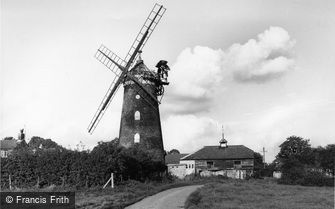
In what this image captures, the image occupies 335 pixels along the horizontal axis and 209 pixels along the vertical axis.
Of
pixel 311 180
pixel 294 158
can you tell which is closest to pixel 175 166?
pixel 294 158

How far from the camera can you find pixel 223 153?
63.7 m

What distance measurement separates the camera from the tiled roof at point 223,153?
62344 millimetres

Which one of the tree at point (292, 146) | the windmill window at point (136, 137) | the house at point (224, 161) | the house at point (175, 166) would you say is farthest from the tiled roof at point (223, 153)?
the tree at point (292, 146)

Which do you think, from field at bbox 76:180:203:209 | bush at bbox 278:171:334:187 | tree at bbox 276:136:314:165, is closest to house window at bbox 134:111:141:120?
field at bbox 76:180:203:209

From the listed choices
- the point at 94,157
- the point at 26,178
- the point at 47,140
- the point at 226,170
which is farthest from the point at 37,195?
the point at 47,140

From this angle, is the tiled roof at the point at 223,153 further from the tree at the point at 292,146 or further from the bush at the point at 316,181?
the tree at the point at 292,146

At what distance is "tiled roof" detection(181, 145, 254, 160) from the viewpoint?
205ft

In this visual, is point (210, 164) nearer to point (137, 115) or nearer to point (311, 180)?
point (311, 180)

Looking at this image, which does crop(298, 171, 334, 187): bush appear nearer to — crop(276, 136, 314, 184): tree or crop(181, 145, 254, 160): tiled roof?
crop(276, 136, 314, 184): tree

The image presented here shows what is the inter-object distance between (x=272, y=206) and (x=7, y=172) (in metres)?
18.1

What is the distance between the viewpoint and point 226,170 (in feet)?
205

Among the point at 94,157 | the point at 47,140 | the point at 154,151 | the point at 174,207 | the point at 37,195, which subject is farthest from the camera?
the point at 47,140

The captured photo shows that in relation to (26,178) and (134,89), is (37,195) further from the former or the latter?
(134,89)

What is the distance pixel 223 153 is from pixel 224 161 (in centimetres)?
129
